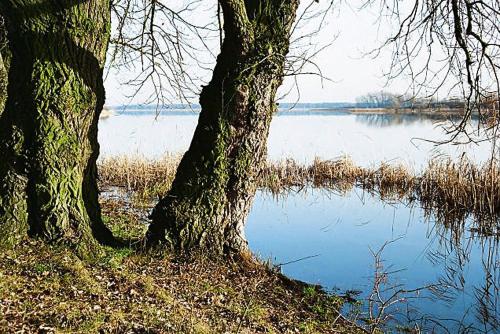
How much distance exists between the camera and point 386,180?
11.5m

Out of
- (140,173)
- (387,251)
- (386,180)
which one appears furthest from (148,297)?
(386,180)

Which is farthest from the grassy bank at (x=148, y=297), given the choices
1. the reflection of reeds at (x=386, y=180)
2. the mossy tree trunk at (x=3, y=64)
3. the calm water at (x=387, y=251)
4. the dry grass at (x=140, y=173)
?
the dry grass at (x=140, y=173)

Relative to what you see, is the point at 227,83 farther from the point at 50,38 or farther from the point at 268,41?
the point at 50,38

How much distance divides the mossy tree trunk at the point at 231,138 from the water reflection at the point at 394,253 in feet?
→ 4.88

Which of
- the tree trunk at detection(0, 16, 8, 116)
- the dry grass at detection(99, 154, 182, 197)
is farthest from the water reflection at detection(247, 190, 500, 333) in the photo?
the tree trunk at detection(0, 16, 8, 116)

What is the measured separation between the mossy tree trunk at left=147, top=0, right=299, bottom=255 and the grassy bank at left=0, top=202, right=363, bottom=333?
0.97ft

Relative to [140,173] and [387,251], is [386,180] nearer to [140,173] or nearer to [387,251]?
[387,251]

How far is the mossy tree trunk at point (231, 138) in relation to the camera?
398 centimetres

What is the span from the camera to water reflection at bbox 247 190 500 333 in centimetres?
482

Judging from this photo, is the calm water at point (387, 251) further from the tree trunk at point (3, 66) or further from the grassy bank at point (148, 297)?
the tree trunk at point (3, 66)

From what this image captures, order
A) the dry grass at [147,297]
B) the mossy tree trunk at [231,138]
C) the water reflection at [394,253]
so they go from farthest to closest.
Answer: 1. the water reflection at [394,253]
2. the mossy tree trunk at [231,138]
3. the dry grass at [147,297]

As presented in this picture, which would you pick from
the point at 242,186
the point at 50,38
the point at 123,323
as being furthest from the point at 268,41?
the point at 123,323

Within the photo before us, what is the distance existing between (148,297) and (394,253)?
4659 mm

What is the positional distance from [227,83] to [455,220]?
636cm
